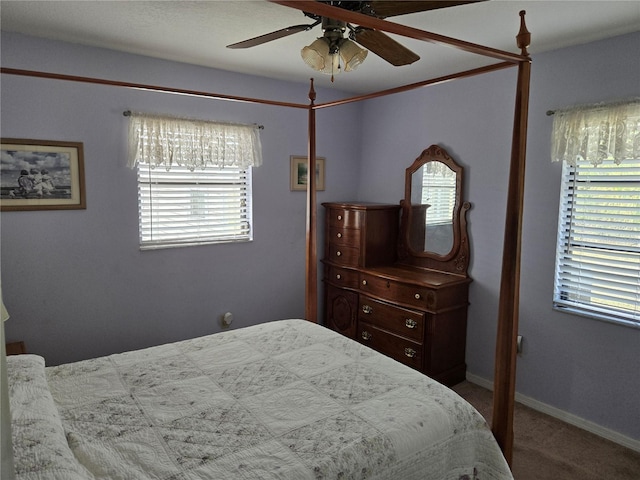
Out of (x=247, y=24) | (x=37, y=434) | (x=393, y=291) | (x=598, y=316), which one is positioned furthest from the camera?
(x=393, y=291)

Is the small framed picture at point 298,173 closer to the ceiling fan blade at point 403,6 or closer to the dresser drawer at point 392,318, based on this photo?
the dresser drawer at point 392,318

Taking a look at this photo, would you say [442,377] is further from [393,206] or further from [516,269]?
[516,269]

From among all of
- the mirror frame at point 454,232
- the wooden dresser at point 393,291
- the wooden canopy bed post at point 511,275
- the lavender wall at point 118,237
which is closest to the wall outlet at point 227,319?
the lavender wall at point 118,237

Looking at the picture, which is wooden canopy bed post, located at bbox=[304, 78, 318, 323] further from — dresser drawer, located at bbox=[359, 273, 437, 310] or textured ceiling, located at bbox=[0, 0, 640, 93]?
dresser drawer, located at bbox=[359, 273, 437, 310]

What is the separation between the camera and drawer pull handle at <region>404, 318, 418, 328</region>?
133 inches

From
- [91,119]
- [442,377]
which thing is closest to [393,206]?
[442,377]

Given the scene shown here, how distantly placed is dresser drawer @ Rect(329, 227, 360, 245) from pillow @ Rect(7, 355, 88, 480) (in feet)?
8.47

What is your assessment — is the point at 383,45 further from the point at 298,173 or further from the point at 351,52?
the point at 298,173

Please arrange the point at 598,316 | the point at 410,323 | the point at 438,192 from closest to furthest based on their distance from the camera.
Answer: the point at 598,316, the point at 410,323, the point at 438,192

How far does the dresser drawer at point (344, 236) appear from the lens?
12.8ft

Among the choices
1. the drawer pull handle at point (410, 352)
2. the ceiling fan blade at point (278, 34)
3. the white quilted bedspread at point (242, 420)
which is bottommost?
the drawer pull handle at point (410, 352)

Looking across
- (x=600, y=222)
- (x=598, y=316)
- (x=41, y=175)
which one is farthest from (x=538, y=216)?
(x=41, y=175)

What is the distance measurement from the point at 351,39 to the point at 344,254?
218cm

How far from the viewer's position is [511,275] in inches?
71.7
